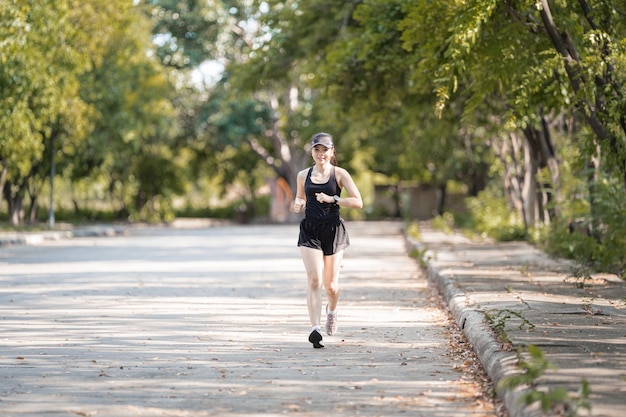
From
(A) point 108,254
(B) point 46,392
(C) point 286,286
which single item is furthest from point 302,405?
(A) point 108,254

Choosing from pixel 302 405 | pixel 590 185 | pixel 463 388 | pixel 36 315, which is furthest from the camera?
pixel 590 185

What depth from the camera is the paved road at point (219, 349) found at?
765cm

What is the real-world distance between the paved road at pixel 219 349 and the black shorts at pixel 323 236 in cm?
93

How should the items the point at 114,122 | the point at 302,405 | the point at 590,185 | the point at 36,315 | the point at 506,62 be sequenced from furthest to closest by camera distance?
1. the point at 114,122
2. the point at 590,185
3. the point at 506,62
4. the point at 36,315
5. the point at 302,405

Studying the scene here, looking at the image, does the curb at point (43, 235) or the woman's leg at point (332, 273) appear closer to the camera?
the woman's leg at point (332, 273)

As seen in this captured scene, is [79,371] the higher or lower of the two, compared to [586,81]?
lower

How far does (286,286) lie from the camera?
58.5 feet

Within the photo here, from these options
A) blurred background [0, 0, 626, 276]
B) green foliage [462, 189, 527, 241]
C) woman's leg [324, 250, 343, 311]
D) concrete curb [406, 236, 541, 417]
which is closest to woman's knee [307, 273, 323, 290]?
woman's leg [324, 250, 343, 311]

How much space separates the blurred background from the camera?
14266mm

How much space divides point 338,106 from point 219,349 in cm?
1291

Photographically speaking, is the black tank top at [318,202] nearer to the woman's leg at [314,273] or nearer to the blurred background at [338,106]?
the woman's leg at [314,273]

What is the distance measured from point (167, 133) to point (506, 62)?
155ft

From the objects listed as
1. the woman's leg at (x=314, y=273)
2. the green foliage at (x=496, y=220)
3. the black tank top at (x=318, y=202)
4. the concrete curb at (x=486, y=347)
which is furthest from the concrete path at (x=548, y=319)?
the green foliage at (x=496, y=220)

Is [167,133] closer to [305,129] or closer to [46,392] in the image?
[305,129]
